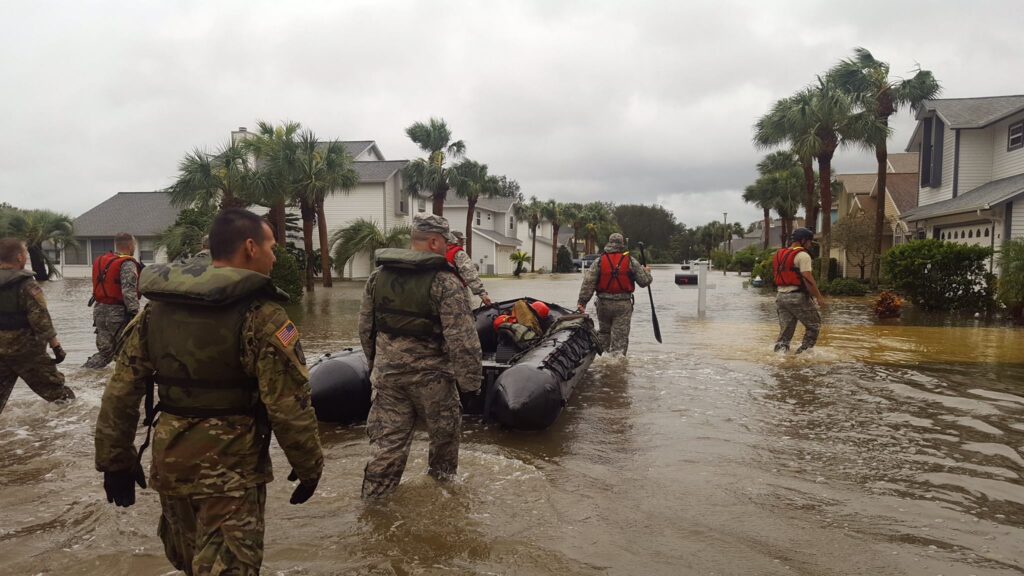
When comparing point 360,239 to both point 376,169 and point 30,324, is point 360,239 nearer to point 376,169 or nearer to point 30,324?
point 376,169

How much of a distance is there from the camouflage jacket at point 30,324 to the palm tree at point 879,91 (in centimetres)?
2381

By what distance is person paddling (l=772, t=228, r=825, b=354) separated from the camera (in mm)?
9539

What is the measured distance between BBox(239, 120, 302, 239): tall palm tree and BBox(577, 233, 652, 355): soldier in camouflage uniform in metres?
16.1

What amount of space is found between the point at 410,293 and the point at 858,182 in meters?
37.2

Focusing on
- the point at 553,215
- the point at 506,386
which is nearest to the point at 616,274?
the point at 506,386

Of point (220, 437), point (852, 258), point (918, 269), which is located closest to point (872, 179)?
point (852, 258)

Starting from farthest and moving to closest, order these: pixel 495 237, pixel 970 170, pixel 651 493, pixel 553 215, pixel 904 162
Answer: pixel 553 215 < pixel 495 237 < pixel 904 162 < pixel 970 170 < pixel 651 493

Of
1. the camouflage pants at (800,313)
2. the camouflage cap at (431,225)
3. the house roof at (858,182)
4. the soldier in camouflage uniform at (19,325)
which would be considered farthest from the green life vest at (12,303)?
the house roof at (858,182)

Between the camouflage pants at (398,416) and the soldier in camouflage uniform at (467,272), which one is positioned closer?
the camouflage pants at (398,416)

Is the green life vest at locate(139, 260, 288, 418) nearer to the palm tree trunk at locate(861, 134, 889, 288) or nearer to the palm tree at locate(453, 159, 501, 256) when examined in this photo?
the palm tree trunk at locate(861, 134, 889, 288)

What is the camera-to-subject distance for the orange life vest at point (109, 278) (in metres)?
8.16

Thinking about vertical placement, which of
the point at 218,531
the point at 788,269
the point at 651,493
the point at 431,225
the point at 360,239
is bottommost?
the point at 651,493

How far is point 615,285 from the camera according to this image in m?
9.48

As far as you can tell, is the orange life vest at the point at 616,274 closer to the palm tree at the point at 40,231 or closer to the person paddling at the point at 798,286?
the person paddling at the point at 798,286
